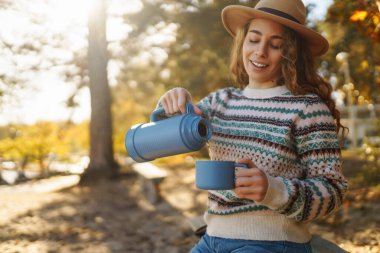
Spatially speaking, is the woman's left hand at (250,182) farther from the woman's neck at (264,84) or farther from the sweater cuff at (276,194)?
the woman's neck at (264,84)

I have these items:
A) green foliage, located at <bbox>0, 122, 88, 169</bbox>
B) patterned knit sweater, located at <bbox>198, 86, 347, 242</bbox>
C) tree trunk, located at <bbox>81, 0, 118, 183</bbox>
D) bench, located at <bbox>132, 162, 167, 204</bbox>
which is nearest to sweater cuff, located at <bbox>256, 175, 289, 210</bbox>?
patterned knit sweater, located at <bbox>198, 86, 347, 242</bbox>

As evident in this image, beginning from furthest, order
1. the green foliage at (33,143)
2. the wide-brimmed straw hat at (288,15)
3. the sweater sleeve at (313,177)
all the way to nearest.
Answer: the green foliage at (33,143) → the wide-brimmed straw hat at (288,15) → the sweater sleeve at (313,177)

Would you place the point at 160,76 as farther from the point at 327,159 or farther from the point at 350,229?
the point at 327,159

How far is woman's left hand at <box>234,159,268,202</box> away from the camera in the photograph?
154cm

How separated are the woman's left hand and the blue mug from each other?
0.07 ft

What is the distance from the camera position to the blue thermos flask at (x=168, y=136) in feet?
5.81

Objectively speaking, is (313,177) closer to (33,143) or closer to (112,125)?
(112,125)

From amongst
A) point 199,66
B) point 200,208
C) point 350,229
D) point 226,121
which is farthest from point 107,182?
point 226,121

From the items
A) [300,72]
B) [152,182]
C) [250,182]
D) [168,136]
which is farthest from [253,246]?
[152,182]

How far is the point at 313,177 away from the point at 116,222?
459cm

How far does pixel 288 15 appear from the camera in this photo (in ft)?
6.60

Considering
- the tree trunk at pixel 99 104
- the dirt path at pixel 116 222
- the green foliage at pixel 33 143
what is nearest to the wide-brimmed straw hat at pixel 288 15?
the dirt path at pixel 116 222

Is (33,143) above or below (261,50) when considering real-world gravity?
below

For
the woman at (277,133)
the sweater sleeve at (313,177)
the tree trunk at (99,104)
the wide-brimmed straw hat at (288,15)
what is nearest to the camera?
the sweater sleeve at (313,177)
